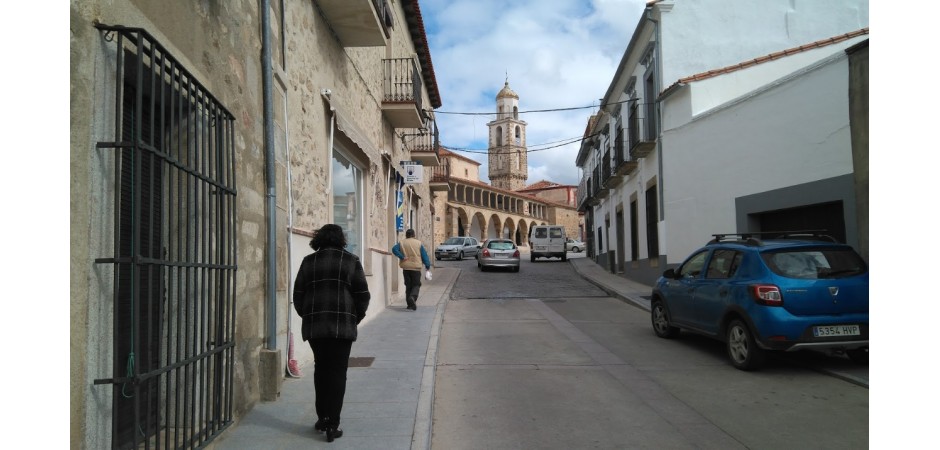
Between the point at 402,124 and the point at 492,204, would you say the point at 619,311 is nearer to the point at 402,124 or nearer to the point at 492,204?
the point at 402,124

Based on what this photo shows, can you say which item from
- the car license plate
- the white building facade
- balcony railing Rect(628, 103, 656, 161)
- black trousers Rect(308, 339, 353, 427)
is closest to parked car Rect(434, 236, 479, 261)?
the white building facade

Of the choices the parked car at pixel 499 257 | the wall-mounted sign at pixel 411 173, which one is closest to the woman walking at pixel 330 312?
the wall-mounted sign at pixel 411 173

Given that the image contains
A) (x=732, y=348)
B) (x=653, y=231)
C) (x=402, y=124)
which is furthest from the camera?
(x=653, y=231)

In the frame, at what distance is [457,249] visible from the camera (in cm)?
3509

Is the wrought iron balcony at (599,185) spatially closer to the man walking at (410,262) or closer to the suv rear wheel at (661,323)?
the man walking at (410,262)

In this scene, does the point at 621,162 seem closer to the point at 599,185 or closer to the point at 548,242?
the point at 599,185

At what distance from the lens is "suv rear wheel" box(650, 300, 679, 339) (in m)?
9.15

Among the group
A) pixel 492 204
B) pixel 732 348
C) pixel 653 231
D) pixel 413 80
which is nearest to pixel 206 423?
pixel 732 348

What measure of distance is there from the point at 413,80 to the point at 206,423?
32.8ft

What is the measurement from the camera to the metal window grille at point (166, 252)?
117 inches

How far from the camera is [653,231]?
17609 millimetres

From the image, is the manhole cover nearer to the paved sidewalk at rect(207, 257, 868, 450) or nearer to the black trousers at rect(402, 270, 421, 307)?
the paved sidewalk at rect(207, 257, 868, 450)

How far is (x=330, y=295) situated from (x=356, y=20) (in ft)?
16.8

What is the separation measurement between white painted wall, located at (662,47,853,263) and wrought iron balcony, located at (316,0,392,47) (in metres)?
7.23
